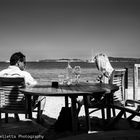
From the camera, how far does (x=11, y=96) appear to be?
336 centimetres

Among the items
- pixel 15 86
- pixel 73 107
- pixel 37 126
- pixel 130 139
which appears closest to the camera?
pixel 130 139

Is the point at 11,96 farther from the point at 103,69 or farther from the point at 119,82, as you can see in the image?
the point at 103,69

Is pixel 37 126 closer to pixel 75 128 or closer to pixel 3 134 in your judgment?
pixel 3 134

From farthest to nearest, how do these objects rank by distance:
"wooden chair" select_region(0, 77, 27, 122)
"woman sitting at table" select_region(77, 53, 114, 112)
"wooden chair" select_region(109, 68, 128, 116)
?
"woman sitting at table" select_region(77, 53, 114, 112), "wooden chair" select_region(109, 68, 128, 116), "wooden chair" select_region(0, 77, 27, 122)

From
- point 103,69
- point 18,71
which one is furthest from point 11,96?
Result: point 103,69

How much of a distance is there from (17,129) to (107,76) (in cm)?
256

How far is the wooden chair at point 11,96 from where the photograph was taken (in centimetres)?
331

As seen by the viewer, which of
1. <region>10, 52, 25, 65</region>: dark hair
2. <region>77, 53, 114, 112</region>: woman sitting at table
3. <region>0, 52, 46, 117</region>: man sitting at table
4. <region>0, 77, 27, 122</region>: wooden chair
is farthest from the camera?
<region>77, 53, 114, 112</region>: woman sitting at table

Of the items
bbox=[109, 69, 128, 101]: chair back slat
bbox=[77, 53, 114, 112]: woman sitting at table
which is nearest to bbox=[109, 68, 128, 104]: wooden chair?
bbox=[109, 69, 128, 101]: chair back slat

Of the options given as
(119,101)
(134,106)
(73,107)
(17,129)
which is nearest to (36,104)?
(73,107)

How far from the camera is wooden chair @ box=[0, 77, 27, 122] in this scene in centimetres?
331

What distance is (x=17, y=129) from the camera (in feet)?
7.66

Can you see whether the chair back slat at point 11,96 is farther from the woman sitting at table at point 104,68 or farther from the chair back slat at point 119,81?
the woman sitting at table at point 104,68

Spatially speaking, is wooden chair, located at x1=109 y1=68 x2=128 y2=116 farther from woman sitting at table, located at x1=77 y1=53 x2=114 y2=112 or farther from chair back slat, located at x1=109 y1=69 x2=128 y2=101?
woman sitting at table, located at x1=77 y1=53 x2=114 y2=112
